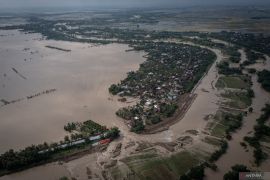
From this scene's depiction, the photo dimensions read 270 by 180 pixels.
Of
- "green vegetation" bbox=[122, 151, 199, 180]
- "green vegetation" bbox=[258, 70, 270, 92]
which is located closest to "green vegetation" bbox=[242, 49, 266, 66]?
"green vegetation" bbox=[258, 70, 270, 92]

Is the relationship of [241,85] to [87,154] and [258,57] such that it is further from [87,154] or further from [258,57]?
[87,154]

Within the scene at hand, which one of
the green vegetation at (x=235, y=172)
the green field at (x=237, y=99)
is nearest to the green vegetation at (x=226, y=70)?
the green field at (x=237, y=99)

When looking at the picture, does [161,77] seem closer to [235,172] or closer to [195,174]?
[195,174]

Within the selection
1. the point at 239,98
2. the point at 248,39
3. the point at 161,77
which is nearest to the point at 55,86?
the point at 161,77

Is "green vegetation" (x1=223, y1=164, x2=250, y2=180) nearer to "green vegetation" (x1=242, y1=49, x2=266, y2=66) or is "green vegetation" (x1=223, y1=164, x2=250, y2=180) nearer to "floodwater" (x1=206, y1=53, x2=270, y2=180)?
"floodwater" (x1=206, y1=53, x2=270, y2=180)

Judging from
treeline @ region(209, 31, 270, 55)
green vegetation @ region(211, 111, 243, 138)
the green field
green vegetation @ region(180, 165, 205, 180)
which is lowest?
green vegetation @ region(180, 165, 205, 180)

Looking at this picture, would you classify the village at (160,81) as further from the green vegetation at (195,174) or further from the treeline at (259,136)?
Answer: the treeline at (259,136)
